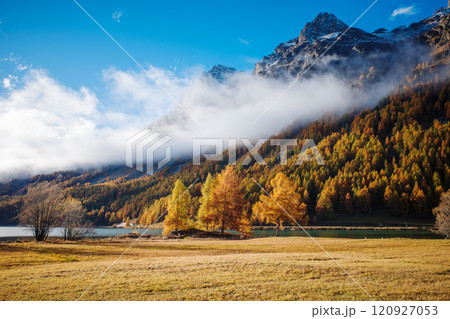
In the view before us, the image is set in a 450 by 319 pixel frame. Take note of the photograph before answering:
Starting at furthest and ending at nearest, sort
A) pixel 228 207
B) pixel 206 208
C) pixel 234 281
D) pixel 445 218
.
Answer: pixel 206 208 → pixel 228 207 → pixel 445 218 → pixel 234 281

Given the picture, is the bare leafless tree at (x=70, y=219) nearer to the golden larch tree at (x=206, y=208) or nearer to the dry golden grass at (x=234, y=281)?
the golden larch tree at (x=206, y=208)

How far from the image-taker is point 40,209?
128ft

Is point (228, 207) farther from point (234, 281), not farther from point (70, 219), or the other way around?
point (234, 281)

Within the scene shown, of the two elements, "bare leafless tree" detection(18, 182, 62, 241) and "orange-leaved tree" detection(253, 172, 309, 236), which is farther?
"orange-leaved tree" detection(253, 172, 309, 236)

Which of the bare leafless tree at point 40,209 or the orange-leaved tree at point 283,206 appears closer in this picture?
the bare leafless tree at point 40,209

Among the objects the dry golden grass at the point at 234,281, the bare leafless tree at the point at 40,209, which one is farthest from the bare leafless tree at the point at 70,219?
the dry golden grass at the point at 234,281

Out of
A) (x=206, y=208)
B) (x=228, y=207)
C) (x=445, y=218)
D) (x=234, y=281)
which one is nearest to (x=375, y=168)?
(x=445, y=218)

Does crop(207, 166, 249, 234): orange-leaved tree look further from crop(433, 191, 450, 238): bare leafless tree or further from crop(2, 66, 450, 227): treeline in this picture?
crop(433, 191, 450, 238): bare leafless tree

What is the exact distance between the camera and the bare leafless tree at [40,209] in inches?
1511

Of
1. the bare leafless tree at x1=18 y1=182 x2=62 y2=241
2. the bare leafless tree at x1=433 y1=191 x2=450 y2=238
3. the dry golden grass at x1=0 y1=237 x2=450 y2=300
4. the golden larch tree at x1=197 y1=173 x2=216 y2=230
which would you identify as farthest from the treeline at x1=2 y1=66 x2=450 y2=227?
the dry golden grass at x1=0 y1=237 x2=450 y2=300

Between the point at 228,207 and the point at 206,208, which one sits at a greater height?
the point at 228,207

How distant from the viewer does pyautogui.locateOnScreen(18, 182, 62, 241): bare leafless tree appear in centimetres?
3838

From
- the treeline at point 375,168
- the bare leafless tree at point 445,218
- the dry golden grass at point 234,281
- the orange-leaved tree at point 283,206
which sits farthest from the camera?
the treeline at point 375,168
